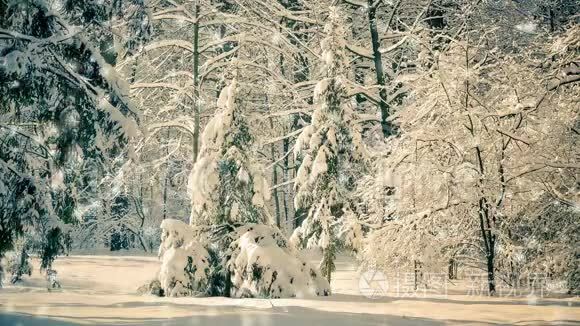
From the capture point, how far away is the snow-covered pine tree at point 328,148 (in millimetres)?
16219

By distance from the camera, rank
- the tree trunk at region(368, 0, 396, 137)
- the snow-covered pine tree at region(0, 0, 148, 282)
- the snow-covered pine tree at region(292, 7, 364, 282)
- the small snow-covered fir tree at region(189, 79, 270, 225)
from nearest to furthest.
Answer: the snow-covered pine tree at region(0, 0, 148, 282) → the small snow-covered fir tree at region(189, 79, 270, 225) → the snow-covered pine tree at region(292, 7, 364, 282) → the tree trunk at region(368, 0, 396, 137)

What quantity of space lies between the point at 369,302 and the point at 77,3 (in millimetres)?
7539

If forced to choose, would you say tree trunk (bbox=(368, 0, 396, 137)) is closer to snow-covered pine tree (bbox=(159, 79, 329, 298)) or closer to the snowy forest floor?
snow-covered pine tree (bbox=(159, 79, 329, 298))

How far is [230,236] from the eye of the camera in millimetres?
13539

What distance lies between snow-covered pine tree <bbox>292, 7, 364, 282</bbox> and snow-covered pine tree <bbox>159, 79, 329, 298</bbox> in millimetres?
2421

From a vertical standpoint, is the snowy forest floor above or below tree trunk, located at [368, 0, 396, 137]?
below

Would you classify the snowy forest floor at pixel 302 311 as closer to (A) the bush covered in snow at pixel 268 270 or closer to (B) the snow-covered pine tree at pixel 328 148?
(A) the bush covered in snow at pixel 268 270

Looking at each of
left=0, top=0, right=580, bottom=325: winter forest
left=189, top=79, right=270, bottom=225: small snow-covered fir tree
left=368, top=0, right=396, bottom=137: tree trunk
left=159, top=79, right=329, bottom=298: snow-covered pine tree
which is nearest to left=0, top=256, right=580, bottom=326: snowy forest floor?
left=0, top=0, right=580, bottom=325: winter forest

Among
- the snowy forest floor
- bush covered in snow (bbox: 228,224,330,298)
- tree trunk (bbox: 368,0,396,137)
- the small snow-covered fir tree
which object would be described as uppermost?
tree trunk (bbox: 368,0,396,137)

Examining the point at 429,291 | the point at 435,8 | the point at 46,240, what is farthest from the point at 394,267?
the point at 435,8

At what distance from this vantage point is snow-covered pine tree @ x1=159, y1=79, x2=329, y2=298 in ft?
42.1

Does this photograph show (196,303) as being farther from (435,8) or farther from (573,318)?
(435,8)

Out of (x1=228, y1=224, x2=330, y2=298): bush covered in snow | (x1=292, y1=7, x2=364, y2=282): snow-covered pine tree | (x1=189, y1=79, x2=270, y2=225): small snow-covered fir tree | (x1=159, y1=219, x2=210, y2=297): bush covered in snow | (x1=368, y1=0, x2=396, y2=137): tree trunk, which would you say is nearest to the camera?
(x1=228, y1=224, x2=330, y2=298): bush covered in snow

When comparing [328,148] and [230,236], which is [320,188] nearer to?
[328,148]
